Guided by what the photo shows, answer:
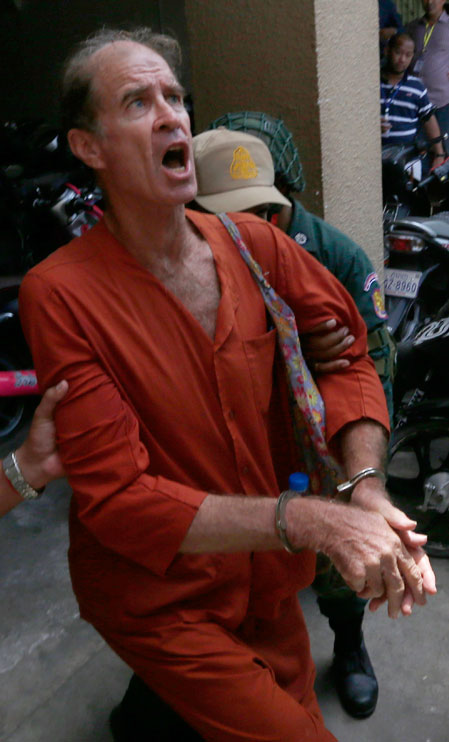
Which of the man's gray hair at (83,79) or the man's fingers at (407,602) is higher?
the man's gray hair at (83,79)

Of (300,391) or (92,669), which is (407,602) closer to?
(300,391)

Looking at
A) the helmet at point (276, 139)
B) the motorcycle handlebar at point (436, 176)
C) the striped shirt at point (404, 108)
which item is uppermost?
the helmet at point (276, 139)

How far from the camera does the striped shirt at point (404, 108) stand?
5855mm

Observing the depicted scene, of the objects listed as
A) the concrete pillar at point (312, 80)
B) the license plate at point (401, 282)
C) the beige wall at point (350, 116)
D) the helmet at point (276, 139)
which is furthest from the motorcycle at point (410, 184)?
the helmet at point (276, 139)

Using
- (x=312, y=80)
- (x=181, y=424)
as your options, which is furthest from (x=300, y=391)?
(x=312, y=80)

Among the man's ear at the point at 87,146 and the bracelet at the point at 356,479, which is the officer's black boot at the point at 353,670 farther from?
the man's ear at the point at 87,146

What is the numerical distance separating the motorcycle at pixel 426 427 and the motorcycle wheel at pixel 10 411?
2.56m

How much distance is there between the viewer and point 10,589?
341 centimetres

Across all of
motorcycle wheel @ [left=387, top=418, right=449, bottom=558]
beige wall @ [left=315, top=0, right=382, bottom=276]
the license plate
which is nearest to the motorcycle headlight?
the license plate

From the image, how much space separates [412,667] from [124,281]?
1.98m

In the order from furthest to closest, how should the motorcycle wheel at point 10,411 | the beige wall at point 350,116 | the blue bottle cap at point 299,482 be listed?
the motorcycle wheel at point 10,411 < the beige wall at point 350,116 < the blue bottle cap at point 299,482

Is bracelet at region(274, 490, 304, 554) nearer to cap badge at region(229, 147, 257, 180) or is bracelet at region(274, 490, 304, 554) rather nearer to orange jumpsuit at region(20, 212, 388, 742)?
orange jumpsuit at region(20, 212, 388, 742)

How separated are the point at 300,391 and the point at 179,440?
33 centimetres

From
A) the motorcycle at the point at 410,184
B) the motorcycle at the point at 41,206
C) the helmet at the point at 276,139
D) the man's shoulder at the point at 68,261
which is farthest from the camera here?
the motorcycle at the point at 41,206
